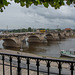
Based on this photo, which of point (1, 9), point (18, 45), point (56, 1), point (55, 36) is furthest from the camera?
point (55, 36)

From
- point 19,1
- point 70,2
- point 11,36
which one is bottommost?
point 11,36

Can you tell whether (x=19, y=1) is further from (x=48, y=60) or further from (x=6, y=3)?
(x=48, y=60)

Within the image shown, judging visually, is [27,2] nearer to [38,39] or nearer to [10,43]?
[10,43]

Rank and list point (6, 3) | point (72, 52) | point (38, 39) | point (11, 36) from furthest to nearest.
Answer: point (38, 39) → point (11, 36) → point (72, 52) → point (6, 3)

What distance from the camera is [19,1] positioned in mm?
2320

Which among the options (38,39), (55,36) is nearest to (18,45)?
(38,39)

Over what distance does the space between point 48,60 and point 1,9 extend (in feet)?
6.00

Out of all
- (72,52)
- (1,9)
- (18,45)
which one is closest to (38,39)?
(18,45)

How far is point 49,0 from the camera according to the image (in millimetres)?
2002

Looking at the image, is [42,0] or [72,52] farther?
[72,52]

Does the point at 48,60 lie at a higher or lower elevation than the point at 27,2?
lower

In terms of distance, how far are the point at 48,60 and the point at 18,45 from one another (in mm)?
33676

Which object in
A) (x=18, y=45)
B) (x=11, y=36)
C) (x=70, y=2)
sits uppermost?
(x=70, y=2)

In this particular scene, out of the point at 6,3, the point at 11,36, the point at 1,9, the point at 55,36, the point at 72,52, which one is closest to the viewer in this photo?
the point at 6,3
